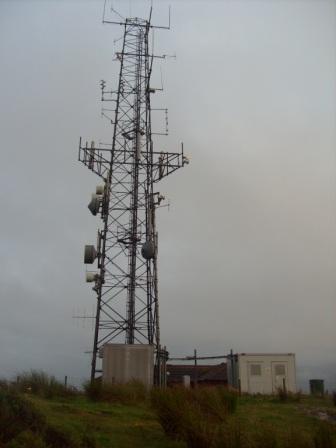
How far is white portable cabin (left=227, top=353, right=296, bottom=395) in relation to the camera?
26266mm

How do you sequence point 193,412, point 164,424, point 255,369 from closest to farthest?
point 193,412
point 164,424
point 255,369

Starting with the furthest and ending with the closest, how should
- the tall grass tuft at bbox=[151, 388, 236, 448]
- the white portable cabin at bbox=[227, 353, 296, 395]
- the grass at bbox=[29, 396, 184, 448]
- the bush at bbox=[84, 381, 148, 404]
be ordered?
the white portable cabin at bbox=[227, 353, 296, 395] → the bush at bbox=[84, 381, 148, 404] → the grass at bbox=[29, 396, 184, 448] → the tall grass tuft at bbox=[151, 388, 236, 448]

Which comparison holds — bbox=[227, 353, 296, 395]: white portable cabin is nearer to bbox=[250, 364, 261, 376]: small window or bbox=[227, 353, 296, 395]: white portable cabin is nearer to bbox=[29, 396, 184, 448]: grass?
bbox=[250, 364, 261, 376]: small window

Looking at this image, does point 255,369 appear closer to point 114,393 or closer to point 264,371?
point 264,371

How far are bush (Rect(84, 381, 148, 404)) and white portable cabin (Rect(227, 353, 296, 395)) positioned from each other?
30.6 ft

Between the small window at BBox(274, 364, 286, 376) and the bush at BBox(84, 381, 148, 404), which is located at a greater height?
the small window at BBox(274, 364, 286, 376)

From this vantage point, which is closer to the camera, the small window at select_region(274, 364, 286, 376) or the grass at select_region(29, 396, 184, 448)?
the grass at select_region(29, 396, 184, 448)

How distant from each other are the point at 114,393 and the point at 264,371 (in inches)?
433

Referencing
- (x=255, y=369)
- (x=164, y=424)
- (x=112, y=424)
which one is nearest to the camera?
(x=164, y=424)

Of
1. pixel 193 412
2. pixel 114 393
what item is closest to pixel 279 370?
pixel 114 393

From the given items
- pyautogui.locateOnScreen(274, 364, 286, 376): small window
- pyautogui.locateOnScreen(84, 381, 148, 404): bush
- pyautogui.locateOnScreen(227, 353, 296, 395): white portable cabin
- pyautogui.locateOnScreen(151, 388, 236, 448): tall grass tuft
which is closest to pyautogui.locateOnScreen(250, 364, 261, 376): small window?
pyautogui.locateOnScreen(227, 353, 296, 395): white portable cabin

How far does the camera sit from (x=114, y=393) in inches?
685

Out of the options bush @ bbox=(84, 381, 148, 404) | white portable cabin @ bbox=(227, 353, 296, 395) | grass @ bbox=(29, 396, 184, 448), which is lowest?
grass @ bbox=(29, 396, 184, 448)

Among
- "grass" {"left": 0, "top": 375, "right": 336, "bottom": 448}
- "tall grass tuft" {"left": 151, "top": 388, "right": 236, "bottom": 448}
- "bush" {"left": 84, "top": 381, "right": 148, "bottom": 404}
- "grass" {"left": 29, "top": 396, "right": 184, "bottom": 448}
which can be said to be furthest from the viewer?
"bush" {"left": 84, "top": 381, "right": 148, "bottom": 404}
